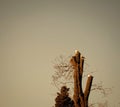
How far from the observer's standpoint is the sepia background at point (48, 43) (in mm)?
1467

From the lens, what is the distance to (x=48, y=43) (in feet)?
4.91

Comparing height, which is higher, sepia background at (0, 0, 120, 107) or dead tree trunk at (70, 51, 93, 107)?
sepia background at (0, 0, 120, 107)

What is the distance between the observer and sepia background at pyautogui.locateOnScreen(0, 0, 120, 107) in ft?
4.81

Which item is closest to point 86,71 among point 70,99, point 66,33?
point 66,33

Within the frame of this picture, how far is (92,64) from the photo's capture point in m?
1.45

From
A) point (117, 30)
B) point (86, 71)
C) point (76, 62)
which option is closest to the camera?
point (76, 62)

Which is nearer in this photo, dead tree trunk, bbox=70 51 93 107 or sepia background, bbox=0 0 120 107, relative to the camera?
dead tree trunk, bbox=70 51 93 107

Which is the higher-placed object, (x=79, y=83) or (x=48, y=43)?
(x=48, y=43)

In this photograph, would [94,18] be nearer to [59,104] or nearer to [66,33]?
[66,33]

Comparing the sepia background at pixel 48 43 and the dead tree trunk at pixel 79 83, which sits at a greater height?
the sepia background at pixel 48 43

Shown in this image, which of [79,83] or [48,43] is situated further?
[48,43]

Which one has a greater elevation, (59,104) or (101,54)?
(101,54)

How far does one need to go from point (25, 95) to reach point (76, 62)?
2.28 feet

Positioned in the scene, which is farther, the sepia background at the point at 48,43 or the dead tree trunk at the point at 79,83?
the sepia background at the point at 48,43
